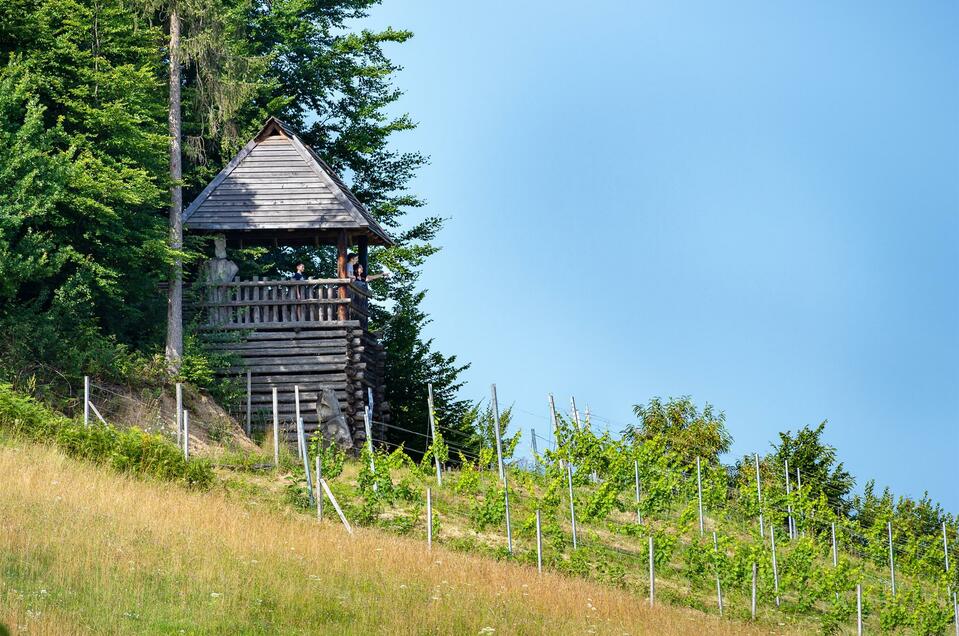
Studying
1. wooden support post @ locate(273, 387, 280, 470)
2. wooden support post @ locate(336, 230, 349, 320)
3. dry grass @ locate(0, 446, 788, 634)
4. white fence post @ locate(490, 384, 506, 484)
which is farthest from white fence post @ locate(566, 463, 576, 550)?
wooden support post @ locate(336, 230, 349, 320)

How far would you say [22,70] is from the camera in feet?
101

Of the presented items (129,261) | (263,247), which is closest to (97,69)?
(129,261)

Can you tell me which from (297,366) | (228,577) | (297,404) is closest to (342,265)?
(297,366)

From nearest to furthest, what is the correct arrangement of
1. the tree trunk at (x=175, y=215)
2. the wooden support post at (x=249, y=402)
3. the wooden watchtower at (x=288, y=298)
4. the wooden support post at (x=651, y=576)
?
the wooden support post at (x=651, y=576) < the tree trunk at (x=175, y=215) < the wooden support post at (x=249, y=402) < the wooden watchtower at (x=288, y=298)

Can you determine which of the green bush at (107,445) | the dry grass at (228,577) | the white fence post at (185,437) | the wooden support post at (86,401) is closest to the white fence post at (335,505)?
the dry grass at (228,577)

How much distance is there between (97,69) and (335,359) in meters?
8.73

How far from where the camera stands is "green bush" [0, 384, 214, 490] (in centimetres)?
2544

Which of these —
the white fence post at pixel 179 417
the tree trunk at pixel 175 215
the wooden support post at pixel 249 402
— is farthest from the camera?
the wooden support post at pixel 249 402

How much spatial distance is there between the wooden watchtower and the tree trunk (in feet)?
3.39

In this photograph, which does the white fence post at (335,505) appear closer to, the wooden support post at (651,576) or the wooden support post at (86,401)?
the wooden support post at (86,401)

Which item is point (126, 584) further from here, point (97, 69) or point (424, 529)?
point (97, 69)

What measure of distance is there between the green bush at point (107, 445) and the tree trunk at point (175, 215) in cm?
593

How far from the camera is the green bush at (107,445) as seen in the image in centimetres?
2544

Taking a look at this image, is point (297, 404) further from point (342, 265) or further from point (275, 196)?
point (275, 196)
